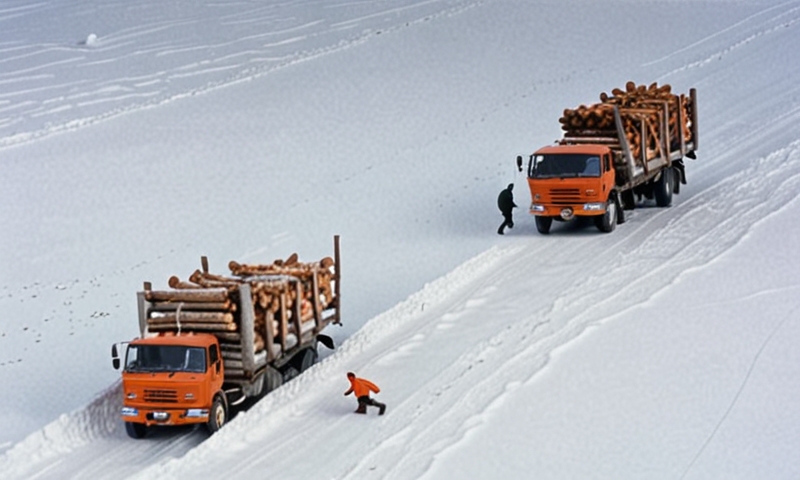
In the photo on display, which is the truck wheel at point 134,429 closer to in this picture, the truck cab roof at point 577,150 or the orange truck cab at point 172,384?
the orange truck cab at point 172,384

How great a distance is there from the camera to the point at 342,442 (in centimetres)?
2159

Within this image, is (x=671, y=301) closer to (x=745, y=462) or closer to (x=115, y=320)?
(x=745, y=462)

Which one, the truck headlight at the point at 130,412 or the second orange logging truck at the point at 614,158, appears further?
the second orange logging truck at the point at 614,158

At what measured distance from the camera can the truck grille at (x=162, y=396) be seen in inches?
878

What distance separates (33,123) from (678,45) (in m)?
22.5

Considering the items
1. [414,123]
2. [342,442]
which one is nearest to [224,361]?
[342,442]

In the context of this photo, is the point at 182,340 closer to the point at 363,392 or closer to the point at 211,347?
the point at 211,347

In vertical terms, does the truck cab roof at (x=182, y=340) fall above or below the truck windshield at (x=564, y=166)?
below

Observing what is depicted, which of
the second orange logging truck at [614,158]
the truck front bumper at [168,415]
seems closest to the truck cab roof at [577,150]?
the second orange logging truck at [614,158]

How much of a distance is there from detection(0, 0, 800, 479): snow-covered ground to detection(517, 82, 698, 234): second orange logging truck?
2.50 ft

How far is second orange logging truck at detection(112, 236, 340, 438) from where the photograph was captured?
2233 centimetres

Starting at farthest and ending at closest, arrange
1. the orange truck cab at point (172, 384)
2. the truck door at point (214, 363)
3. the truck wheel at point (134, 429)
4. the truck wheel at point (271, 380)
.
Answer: the truck wheel at point (271, 380) < the truck wheel at point (134, 429) < the truck door at point (214, 363) < the orange truck cab at point (172, 384)

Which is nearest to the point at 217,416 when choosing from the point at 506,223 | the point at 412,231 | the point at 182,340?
the point at 182,340

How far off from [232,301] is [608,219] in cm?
1106
